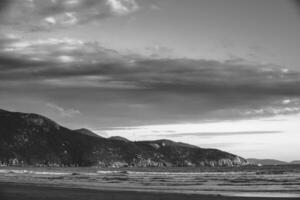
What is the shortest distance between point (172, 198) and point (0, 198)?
31.7 feet

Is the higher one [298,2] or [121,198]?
[298,2]

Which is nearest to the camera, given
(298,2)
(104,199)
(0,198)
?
(298,2)

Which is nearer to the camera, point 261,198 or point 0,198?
point 0,198

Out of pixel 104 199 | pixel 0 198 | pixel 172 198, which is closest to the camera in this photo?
pixel 0 198

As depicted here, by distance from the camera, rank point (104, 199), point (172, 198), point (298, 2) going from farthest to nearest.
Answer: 1. point (172, 198)
2. point (104, 199)
3. point (298, 2)

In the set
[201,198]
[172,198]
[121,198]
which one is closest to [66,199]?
[121,198]

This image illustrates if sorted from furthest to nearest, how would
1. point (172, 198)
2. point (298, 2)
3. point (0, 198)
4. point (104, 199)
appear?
point (172, 198), point (104, 199), point (0, 198), point (298, 2)

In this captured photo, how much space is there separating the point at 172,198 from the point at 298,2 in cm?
1951

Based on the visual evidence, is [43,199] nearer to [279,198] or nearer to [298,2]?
[279,198]

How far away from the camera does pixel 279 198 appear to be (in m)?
29.5

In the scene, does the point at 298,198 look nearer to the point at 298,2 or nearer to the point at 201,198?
the point at 201,198

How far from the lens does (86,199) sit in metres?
26.4

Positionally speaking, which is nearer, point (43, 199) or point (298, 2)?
point (298, 2)

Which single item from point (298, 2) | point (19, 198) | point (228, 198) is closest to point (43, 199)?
point (19, 198)
